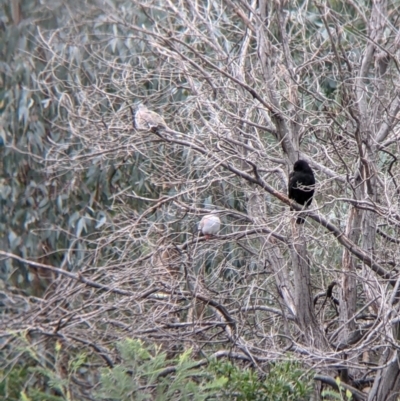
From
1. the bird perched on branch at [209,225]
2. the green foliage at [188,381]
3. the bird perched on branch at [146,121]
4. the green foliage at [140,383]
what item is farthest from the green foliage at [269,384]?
the bird perched on branch at [146,121]

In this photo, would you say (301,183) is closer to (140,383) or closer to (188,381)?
(188,381)

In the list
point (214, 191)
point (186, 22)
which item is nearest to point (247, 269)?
point (214, 191)

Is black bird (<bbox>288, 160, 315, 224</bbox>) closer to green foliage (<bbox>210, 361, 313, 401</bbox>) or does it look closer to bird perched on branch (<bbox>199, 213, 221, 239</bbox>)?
bird perched on branch (<bbox>199, 213, 221, 239</bbox>)

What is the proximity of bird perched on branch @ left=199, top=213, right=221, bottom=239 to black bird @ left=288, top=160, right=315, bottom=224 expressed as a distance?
18.2 inches

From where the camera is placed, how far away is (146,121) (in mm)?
5887

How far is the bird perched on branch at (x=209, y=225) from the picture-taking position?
221 inches

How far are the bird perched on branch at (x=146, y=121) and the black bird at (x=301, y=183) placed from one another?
2.67ft

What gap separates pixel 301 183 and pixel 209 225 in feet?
1.94

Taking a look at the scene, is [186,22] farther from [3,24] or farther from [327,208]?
[3,24]

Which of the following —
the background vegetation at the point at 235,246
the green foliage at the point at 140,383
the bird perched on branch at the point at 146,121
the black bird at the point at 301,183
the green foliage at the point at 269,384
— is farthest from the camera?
the bird perched on branch at the point at 146,121

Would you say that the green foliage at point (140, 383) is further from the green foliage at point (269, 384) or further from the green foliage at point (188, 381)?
the green foliage at point (269, 384)

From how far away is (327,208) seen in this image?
6613 mm

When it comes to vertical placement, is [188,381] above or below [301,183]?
below

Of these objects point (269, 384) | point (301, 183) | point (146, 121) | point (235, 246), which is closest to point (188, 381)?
point (269, 384)
